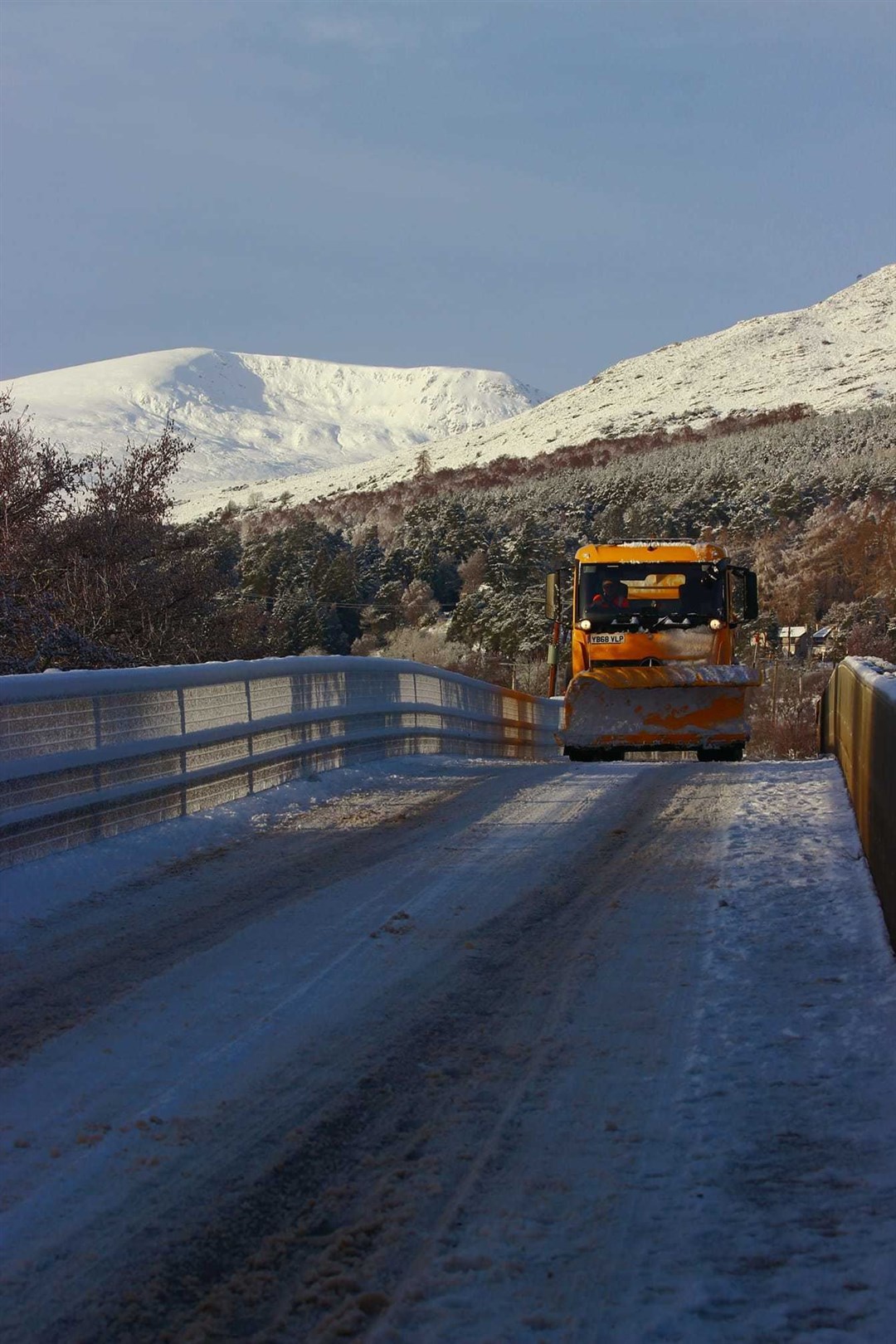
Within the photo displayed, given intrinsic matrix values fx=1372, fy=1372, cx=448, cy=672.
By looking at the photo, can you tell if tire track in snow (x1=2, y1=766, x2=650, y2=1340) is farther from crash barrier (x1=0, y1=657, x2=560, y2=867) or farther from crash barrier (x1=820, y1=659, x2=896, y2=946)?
crash barrier (x1=0, y1=657, x2=560, y2=867)

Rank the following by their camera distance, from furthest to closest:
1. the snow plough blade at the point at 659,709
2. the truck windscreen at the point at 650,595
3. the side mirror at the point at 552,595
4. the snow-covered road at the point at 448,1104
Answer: the truck windscreen at the point at 650,595 < the side mirror at the point at 552,595 < the snow plough blade at the point at 659,709 < the snow-covered road at the point at 448,1104

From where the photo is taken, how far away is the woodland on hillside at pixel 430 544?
2506cm

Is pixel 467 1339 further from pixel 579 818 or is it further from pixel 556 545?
pixel 556 545

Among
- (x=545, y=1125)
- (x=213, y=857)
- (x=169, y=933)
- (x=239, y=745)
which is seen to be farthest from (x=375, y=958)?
(x=239, y=745)

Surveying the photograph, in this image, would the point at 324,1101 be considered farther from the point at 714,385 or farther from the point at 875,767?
the point at 714,385

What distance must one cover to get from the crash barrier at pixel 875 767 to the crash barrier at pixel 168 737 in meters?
4.59

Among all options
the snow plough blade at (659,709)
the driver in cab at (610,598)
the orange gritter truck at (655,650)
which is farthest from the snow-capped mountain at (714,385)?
the snow plough blade at (659,709)

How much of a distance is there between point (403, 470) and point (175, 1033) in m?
132

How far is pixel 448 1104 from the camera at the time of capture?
426cm

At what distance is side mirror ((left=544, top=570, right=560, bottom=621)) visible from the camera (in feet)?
61.8

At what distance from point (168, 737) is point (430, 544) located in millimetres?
79506

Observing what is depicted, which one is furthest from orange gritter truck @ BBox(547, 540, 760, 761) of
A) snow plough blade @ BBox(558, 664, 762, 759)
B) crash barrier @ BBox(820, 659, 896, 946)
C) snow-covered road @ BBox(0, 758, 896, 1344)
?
snow-covered road @ BBox(0, 758, 896, 1344)

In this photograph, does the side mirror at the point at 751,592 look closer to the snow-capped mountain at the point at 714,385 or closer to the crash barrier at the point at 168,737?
the crash barrier at the point at 168,737

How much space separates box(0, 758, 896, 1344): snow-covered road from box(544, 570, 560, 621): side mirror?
10898 mm
